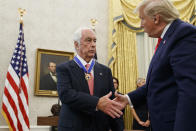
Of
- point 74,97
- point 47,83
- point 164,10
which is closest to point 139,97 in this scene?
point 74,97

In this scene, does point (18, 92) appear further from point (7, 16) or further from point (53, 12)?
point (53, 12)

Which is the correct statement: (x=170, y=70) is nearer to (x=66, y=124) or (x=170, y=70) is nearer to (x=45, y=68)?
(x=66, y=124)

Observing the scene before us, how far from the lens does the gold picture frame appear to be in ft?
25.9

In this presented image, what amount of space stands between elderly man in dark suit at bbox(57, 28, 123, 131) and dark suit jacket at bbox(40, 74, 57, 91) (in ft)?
15.4

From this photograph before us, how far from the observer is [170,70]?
2.20 meters

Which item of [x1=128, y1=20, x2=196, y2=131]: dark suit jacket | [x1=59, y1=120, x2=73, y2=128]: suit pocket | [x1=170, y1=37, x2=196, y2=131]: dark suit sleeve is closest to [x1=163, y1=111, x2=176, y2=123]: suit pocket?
[x1=128, y1=20, x2=196, y2=131]: dark suit jacket

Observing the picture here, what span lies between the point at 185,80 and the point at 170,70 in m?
0.26

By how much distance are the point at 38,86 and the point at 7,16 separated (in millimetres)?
2258

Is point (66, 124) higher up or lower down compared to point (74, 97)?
lower down

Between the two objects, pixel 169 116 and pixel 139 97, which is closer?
pixel 169 116

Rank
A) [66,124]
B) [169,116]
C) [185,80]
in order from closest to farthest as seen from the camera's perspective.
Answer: [185,80] → [169,116] → [66,124]

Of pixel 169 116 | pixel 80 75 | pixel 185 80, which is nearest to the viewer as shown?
pixel 185 80

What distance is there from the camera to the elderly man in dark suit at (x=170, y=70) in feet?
6.28

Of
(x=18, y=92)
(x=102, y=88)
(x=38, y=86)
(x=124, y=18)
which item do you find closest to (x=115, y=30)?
(x=124, y=18)
